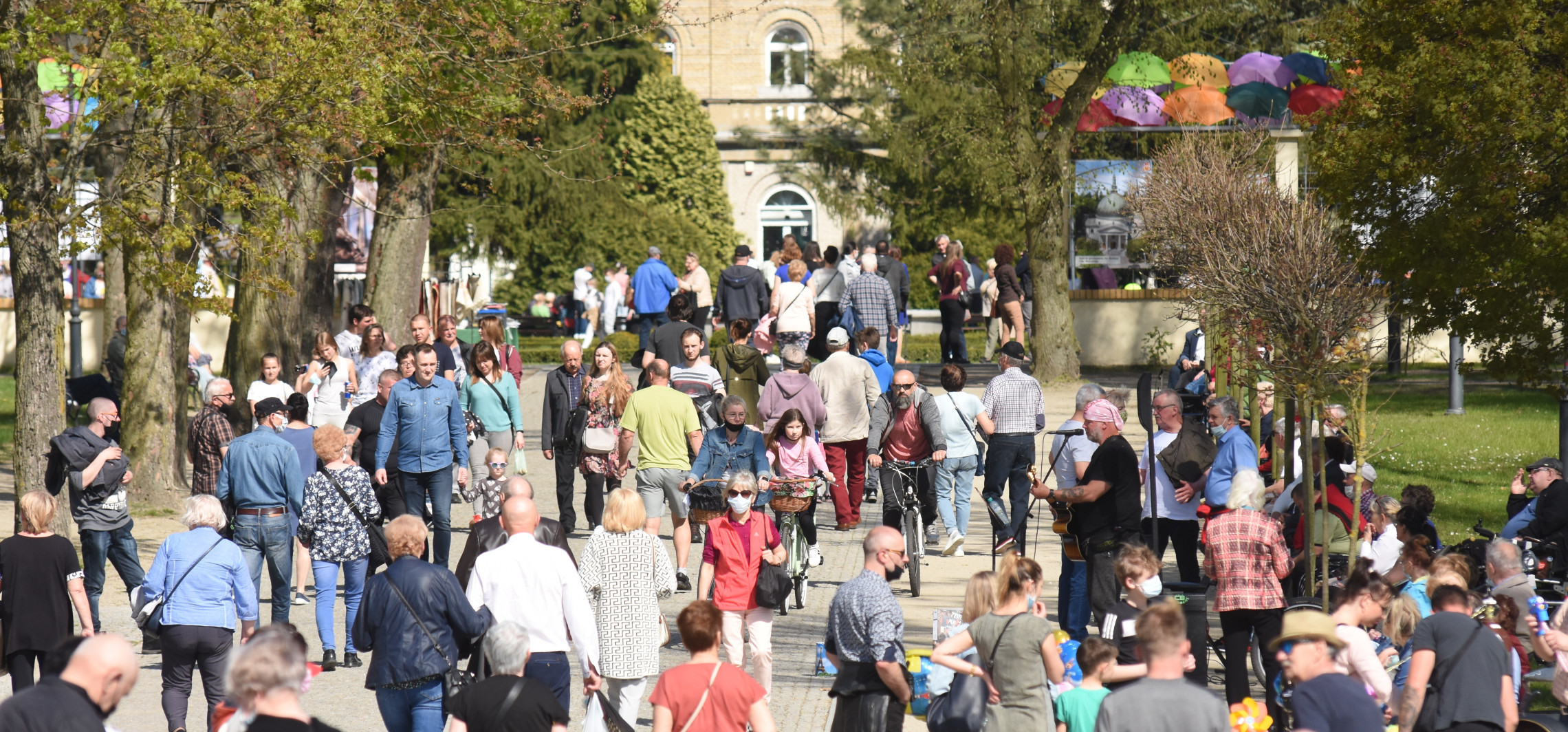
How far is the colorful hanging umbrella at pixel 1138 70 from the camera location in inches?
947

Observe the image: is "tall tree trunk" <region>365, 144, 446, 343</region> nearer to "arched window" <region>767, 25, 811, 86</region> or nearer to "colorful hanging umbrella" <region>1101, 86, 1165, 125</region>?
"colorful hanging umbrella" <region>1101, 86, 1165, 125</region>

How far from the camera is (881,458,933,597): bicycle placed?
12.2m

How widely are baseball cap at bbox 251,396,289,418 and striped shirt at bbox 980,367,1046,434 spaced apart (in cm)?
557

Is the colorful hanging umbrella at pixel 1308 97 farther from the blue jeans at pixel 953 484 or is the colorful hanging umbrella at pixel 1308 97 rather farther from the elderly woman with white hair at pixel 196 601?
the elderly woman with white hair at pixel 196 601

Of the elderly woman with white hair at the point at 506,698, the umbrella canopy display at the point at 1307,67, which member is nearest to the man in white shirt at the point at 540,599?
the elderly woman with white hair at the point at 506,698

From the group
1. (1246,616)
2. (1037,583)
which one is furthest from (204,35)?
(1246,616)

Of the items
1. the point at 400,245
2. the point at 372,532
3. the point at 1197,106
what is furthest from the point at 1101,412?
the point at 1197,106

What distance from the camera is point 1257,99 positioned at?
25578mm

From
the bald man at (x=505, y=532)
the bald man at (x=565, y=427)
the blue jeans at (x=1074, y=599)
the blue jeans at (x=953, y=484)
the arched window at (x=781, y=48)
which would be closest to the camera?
the bald man at (x=505, y=532)

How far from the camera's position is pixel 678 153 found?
48625 millimetres

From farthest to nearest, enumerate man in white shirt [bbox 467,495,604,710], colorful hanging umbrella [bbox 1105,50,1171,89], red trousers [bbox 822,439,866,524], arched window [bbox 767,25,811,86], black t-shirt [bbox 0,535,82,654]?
arched window [bbox 767,25,811,86]
colorful hanging umbrella [bbox 1105,50,1171,89]
red trousers [bbox 822,439,866,524]
black t-shirt [bbox 0,535,82,654]
man in white shirt [bbox 467,495,604,710]

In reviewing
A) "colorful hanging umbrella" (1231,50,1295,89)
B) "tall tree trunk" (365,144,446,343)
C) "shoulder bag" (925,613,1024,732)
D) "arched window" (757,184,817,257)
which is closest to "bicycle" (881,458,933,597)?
"shoulder bag" (925,613,1024,732)

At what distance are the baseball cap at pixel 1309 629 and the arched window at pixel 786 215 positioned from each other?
155 feet

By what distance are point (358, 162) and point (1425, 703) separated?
1290 centimetres
